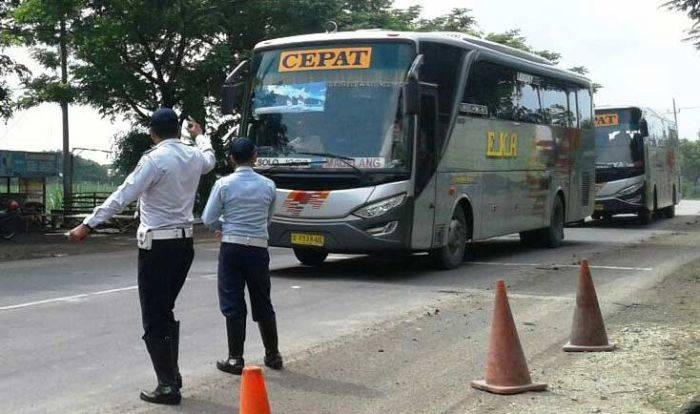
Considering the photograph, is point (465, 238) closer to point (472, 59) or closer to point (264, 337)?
point (472, 59)

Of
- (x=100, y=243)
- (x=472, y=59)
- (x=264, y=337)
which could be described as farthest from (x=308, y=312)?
(x=100, y=243)

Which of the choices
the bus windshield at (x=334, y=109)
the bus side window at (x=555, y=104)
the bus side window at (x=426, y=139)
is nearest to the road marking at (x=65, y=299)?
the bus windshield at (x=334, y=109)

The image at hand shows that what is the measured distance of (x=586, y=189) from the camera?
2088 centimetres

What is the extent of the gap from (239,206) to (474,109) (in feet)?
27.0

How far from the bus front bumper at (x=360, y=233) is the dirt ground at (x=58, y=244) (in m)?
7.84

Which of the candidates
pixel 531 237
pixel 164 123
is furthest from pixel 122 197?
pixel 531 237

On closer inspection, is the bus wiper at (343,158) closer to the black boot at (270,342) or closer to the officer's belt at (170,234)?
the black boot at (270,342)

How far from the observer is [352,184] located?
1245 cm

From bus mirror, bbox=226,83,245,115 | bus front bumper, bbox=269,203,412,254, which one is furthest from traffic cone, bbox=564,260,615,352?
bus mirror, bbox=226,83,245,115

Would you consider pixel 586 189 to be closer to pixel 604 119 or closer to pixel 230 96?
pixel 604 119

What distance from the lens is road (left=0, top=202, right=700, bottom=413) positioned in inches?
250

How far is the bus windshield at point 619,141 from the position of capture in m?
26.2

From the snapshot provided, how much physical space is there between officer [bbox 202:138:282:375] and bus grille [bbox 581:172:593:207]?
48.4 ft

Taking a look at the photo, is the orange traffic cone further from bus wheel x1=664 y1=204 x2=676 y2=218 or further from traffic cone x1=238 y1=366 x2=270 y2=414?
bus wheel x1=664 y1=204 x2=676 y2=218
